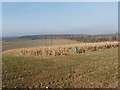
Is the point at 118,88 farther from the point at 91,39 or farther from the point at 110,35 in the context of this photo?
the point at 110,35

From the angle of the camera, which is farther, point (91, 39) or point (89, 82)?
point (91, 39)

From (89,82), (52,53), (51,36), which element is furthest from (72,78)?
(51,36)

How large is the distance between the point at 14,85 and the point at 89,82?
2062 millimetres

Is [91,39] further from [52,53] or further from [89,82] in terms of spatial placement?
[89,82]

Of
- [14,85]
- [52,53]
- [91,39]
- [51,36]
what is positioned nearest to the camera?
[14,85]

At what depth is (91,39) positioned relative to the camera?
19.3m

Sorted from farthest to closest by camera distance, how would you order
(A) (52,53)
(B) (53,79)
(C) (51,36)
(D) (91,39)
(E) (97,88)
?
(D) (91,39) < (C) (51,36) < (A) (52,53) < (B) (53,79) < (E) (97,88)

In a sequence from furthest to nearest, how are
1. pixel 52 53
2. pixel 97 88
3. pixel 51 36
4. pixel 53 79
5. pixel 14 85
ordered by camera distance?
pixel 51 36
pixel 52 53
pixel 53 79
pixel 14 85
pixel 97 88

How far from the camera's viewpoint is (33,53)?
11156 millimetres

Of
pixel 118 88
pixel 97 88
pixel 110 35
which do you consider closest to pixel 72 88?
pixel 97 88

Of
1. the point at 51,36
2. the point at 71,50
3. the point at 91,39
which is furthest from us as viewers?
the point at 91,39

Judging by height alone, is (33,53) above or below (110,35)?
below

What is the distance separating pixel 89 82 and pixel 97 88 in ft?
1.37

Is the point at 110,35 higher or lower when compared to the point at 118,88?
higher
